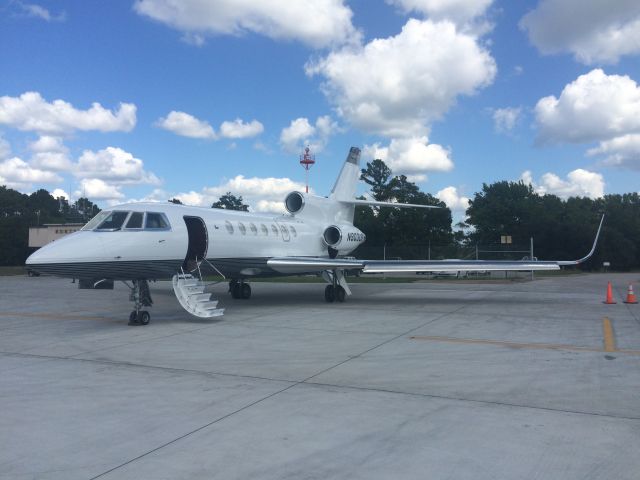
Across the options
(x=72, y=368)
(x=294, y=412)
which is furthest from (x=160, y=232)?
(x=294, y=412)

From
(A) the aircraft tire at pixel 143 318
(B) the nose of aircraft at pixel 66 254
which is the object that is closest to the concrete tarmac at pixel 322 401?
(A) the aircraft tire at pixel 143 318

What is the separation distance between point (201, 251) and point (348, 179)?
10859mm

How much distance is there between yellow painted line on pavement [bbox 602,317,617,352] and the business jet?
12.9ft

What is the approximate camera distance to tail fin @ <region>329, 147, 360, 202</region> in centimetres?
2322

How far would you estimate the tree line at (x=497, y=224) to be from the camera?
2126 inches

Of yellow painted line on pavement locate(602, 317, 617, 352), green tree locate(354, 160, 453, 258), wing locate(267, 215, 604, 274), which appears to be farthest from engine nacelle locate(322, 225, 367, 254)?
green tree locate(354, 160, 453, 258)

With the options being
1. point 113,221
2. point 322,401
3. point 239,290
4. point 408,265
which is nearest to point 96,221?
point 113,221

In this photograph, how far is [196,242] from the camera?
14414 millimetres

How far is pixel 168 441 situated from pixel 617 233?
6149cm

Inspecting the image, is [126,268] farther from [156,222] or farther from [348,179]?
[348,179]

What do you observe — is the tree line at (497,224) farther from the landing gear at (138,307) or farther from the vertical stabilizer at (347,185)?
the landing gear at (138,307)

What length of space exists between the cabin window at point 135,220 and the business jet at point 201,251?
24 millimetres

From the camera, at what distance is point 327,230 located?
2119 cm

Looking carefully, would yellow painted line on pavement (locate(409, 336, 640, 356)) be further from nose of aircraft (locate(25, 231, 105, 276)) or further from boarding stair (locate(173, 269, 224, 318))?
nose of aircraft (locate(25, 231, 105, 276))
